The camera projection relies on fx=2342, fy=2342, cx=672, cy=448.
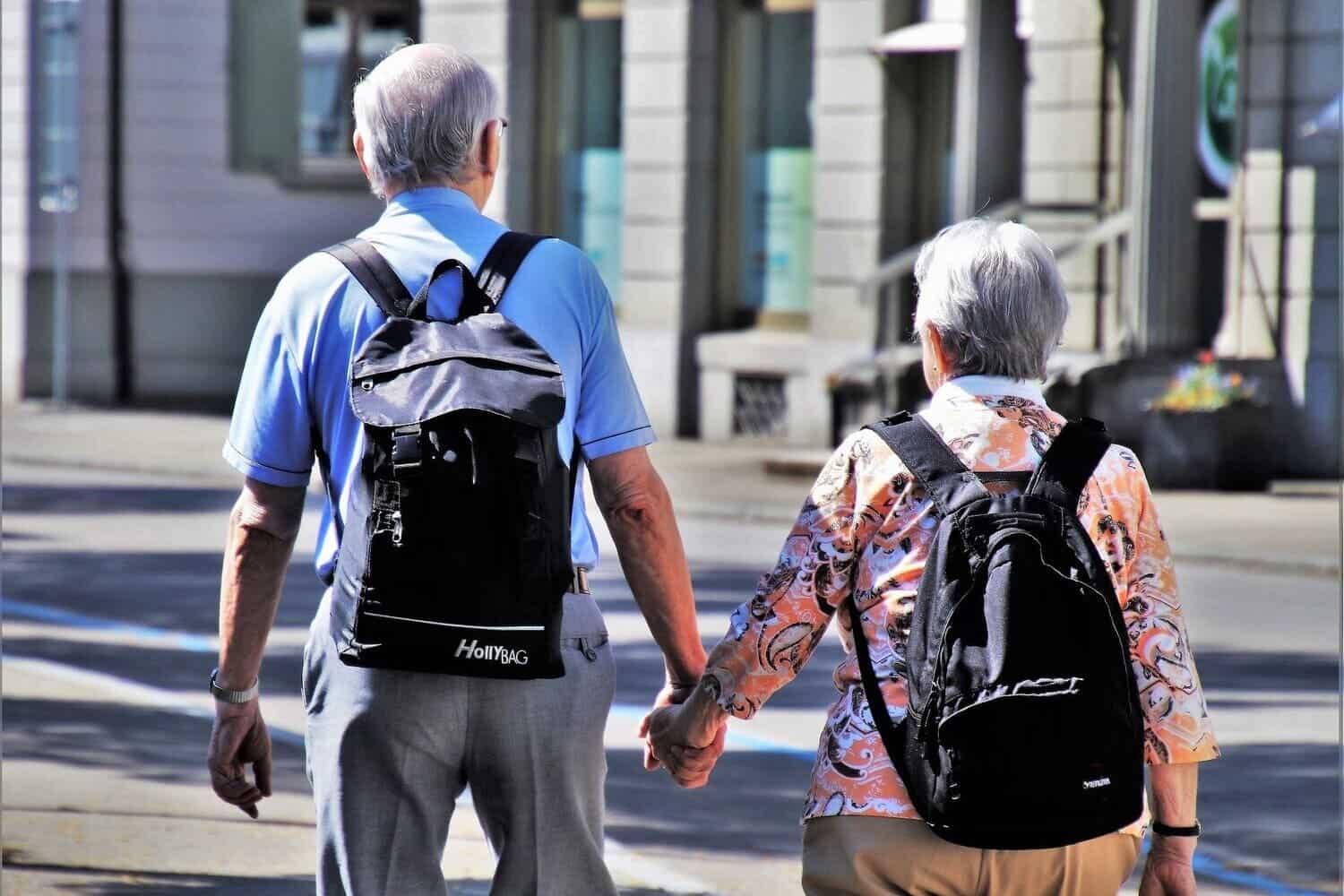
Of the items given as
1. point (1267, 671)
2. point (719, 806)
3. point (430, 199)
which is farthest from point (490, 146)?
point (1267, 671)

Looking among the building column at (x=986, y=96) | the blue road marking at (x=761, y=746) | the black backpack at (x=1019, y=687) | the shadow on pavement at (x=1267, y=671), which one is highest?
the building column at (x=986, y=96)

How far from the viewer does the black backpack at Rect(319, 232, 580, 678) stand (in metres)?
3.31

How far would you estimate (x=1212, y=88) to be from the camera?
1886cm

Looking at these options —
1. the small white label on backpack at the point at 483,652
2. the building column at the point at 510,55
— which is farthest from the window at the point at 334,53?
the small white label on backpack at the point at 483,652

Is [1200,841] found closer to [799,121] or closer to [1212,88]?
[1212,88]

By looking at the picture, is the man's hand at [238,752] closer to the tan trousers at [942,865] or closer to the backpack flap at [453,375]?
the backpack flap at [453,375]

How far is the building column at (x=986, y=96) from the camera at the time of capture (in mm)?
19344

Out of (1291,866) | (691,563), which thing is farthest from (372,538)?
(691,563)

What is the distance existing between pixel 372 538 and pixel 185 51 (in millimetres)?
23853

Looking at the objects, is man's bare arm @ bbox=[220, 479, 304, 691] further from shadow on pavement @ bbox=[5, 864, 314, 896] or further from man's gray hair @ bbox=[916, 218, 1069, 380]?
shadow on pavement @ bbox=[5, 864, 314, 896]

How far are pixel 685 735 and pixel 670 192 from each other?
17921mm

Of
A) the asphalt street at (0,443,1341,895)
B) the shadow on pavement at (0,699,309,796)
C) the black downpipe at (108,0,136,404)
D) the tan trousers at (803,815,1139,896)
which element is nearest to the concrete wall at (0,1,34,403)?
the black downpipe at (108,0,136,404)

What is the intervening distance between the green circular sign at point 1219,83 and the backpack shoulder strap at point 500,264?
15.9 meters

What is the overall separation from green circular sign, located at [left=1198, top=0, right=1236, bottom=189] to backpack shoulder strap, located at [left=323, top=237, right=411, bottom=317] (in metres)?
16.0
